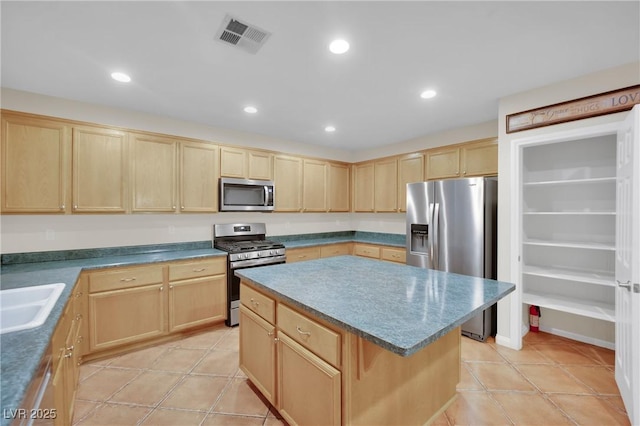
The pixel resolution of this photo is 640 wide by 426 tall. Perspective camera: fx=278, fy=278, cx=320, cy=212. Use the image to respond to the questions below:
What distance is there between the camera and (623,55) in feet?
6.75

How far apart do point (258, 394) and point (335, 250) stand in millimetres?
2712

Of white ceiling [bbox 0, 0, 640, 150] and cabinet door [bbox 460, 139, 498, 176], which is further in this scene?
cabinet door [bbox 460, 139, 498, 176]

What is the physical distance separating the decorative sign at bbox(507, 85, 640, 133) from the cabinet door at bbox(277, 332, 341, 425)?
113 inches

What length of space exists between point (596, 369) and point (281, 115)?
3981mm

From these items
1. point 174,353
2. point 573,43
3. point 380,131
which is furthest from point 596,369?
point 174,353

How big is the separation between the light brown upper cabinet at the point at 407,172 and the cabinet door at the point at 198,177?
2742mm

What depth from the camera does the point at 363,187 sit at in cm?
506

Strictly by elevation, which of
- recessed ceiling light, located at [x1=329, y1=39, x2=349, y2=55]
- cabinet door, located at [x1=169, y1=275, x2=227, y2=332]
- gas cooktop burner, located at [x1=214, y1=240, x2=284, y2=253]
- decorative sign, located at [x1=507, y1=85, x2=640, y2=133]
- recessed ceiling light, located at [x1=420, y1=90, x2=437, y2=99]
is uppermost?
recessed ceiling light, located at [x1=420, y1=90, x2=437, y2=99]

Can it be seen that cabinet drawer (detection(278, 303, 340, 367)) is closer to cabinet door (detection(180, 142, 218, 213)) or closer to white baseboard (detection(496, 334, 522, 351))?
cabinet door (detection(180, 142, 218, 213))

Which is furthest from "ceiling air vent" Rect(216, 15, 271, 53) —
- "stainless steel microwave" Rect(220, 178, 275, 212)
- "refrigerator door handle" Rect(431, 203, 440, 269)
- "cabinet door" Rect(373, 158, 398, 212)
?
"cabinet door" Rect(373, 158, 398, 212)

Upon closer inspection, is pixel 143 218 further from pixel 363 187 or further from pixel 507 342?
pixel 507 342

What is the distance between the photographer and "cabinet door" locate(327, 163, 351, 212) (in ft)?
16.3

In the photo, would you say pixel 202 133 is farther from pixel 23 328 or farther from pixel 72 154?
pixel 23 328

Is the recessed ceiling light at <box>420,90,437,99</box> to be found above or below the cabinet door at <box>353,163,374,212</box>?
above
